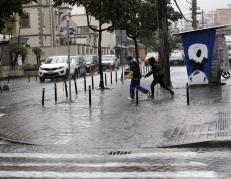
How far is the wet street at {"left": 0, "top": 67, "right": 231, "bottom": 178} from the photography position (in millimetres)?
9492

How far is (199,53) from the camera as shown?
25.4m

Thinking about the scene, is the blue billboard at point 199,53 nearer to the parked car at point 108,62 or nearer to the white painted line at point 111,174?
the white painted line at point 111,174

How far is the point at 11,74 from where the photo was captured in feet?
157

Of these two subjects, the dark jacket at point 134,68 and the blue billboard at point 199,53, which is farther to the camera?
the blue billboard at point 199,53

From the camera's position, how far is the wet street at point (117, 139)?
9.49m

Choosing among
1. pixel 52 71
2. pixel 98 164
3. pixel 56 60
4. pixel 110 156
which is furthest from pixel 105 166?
pixel 56 60

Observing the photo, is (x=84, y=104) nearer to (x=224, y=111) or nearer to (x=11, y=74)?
(x=224, y=111)

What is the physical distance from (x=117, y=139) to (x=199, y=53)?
532 inches

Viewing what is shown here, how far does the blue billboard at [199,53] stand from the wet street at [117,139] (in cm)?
503

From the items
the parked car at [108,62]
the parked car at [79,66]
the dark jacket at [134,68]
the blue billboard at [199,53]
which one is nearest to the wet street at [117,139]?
the dark jacket at [134,68]

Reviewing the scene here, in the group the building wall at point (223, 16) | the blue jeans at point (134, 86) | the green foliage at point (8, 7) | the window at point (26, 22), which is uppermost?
the building wall at point (223, 16)

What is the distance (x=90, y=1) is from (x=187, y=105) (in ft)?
34.2

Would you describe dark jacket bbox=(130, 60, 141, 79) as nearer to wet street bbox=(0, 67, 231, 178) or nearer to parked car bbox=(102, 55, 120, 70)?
wet street bbox=(0, 67, 231, 178)

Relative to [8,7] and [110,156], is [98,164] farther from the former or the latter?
[8,7]
